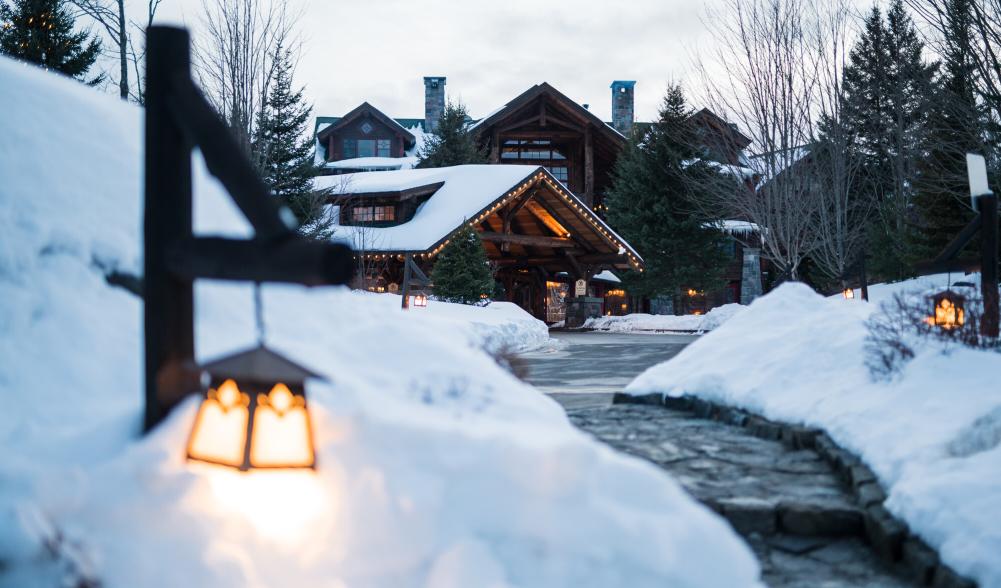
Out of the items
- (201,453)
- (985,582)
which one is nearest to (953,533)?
(985,582)

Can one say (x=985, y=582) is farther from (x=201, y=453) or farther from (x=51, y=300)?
(x=51, y=300)

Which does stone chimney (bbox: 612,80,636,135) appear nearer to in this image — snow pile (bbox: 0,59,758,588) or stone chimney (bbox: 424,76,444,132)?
stone chimney (bbox: 424,76,444,132)

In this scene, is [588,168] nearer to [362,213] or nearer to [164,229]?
[362,213]

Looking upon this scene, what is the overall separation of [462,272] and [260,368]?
15933mm

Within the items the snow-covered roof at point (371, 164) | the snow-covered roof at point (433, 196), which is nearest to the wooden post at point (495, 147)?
the snow-covered roof at point (371, 164)

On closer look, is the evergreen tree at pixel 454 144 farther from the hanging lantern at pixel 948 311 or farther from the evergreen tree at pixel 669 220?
the hanging lantern at pixel 948 311

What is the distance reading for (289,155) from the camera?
2059 centimetres

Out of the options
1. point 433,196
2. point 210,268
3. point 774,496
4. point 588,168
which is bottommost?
point 774,496

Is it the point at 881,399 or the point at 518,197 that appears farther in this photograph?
the point at 518,197

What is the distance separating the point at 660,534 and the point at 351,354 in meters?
1.61

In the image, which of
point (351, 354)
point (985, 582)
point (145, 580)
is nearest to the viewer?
point (145, 580)

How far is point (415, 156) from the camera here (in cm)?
3628

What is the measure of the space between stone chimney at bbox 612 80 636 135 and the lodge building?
0.16ft

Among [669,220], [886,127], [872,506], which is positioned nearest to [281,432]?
[872,506]
